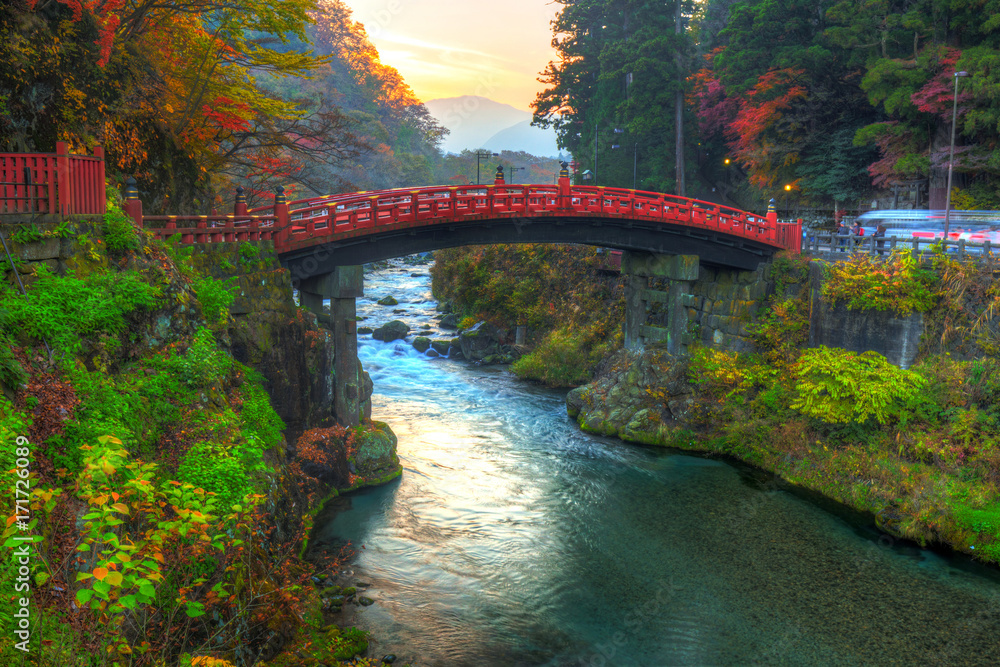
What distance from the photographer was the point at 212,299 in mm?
15477

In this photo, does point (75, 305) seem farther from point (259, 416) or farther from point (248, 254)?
point (248, 254)

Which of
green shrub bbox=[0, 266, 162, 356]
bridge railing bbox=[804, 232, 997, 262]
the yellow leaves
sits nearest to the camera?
the yellow leaves

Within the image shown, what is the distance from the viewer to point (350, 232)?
20.9 m

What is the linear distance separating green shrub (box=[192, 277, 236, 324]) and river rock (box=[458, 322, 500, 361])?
71.4 ft

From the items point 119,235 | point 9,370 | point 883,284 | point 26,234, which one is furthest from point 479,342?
point 9,370

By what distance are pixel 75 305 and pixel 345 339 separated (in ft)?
34.3

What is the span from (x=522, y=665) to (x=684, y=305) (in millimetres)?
18810

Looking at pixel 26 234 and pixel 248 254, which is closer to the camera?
pixel 26 234

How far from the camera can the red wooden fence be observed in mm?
11766

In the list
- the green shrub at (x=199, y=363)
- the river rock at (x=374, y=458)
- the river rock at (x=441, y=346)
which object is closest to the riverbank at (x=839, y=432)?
the river rock at (x=374, y=458)

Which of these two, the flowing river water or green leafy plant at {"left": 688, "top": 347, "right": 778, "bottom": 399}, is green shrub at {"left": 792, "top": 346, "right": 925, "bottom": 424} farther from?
the flowing river water

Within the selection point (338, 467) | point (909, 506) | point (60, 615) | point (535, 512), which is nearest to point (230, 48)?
point (338, 467)

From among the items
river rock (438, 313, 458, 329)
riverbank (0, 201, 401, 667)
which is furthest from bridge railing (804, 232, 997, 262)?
river rock (438, 313, 458, 329)

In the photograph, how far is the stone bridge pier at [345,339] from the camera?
2133 centimetres
